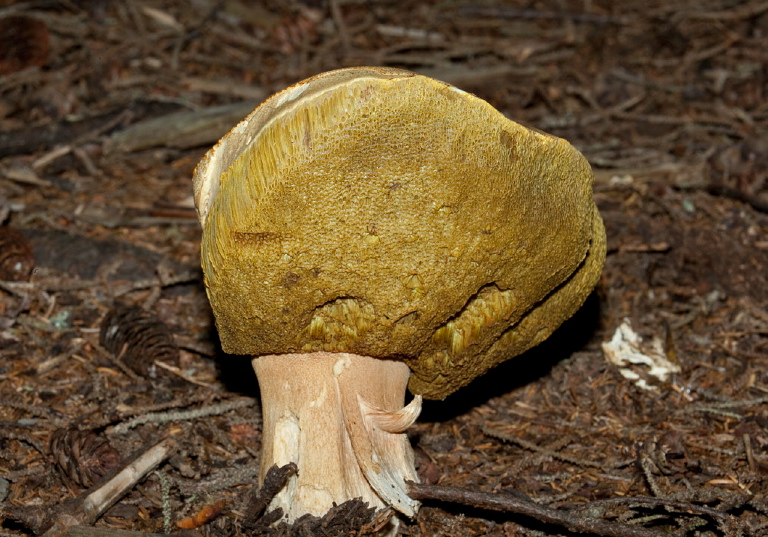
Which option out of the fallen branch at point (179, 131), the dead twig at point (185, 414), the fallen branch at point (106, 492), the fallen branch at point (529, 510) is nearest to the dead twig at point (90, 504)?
the fallen branch at point (106, 492)

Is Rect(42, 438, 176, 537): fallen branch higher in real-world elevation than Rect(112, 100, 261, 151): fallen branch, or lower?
lower

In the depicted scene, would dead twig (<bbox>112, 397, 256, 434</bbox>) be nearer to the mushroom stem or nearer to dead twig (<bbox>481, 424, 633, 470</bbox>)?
the mushroom stem

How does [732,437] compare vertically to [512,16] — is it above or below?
below

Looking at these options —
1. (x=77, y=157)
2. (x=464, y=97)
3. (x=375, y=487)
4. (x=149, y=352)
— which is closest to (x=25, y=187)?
(x=77, y=157)

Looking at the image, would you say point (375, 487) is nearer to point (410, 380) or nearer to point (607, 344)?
point (410, 380)

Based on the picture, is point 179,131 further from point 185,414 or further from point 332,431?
point 332,431

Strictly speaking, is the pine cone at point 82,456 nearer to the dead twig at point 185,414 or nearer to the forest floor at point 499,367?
the forest floor at point 499,367

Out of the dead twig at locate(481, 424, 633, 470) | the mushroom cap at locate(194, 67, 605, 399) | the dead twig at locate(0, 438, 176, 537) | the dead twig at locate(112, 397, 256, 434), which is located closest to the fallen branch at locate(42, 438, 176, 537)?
the dead twig at locate(0, 438, 176, 537)
